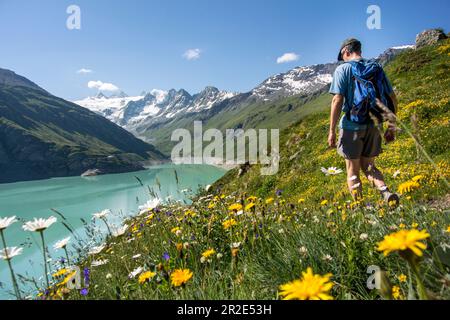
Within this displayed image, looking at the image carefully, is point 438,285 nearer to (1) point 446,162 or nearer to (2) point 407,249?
(2) point 407,249

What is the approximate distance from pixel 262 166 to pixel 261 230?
55.9 feet

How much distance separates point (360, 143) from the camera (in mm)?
5852

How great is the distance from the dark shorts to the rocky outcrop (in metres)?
26.8

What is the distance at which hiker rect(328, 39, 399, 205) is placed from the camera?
543cm

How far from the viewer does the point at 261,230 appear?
3768 mm

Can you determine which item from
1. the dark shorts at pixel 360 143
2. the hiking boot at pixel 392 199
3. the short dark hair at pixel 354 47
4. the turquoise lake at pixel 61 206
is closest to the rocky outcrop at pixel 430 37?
the turquoise lake at pixel 61 206

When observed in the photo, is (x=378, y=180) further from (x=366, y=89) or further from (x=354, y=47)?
(x=354, y=47)

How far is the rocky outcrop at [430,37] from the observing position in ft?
91.4

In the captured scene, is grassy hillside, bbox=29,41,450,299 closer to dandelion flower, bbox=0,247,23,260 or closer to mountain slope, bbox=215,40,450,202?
dandelion flower, bbox=0,247,23,260

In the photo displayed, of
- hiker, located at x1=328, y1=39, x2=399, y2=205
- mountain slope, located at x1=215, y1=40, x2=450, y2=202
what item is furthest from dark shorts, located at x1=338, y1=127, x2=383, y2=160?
mountain slope, located at x1=215, y1=40, x2=450, y2=202

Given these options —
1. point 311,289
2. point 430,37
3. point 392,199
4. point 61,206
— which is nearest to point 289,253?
point 311,289

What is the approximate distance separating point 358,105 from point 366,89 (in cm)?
27

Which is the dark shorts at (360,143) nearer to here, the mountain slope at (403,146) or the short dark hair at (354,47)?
the mountain slope at (403,146)
